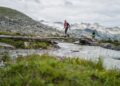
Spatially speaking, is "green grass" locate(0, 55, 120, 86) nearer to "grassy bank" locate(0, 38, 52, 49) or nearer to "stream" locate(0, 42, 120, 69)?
"stream" locate(0, 42, 120, 69)

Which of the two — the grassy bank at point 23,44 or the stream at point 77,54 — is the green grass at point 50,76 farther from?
the grassy bank at point 23,44

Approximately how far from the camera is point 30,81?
10.6 metres

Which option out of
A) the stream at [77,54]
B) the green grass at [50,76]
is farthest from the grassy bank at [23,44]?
the green grass at [50,76]

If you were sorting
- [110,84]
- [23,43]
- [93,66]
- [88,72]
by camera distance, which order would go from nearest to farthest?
1. [110,84]
2. [88,72]
3. [93,66]
4. [23,43]

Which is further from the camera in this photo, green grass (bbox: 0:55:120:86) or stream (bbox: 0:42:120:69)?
stream (bbox: 0:42:120:69)

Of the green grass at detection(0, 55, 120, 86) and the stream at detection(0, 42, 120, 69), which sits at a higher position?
the green grass at detection(0, 55, 120, 86)

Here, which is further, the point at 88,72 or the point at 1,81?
the point at 88,72

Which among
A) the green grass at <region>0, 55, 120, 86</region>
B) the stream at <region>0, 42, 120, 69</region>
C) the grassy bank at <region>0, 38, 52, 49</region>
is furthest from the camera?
the grassy bank at <region>0, 38, 52, 49</region>

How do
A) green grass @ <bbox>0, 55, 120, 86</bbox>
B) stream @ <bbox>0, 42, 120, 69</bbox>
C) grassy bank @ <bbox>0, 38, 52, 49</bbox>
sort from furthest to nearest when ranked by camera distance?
grassy bank @ <bbox>0, 38, 52, 49</bbox>
stream @ <bbox>0, 42, 120, 69</bbox>
green grass @ <bbox>0, 55, 120, 86</bbox>

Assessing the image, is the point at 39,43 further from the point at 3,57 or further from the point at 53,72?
the point at 53,72

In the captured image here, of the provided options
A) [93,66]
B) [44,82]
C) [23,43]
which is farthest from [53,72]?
[23,43]

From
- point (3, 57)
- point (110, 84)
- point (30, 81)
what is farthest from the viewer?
point (3, 57)

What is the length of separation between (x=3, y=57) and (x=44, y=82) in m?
5.42

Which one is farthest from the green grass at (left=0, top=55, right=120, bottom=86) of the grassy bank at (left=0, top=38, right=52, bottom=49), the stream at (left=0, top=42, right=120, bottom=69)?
the grassy bank at (left=0, top=38, right=52, bottom=49)
